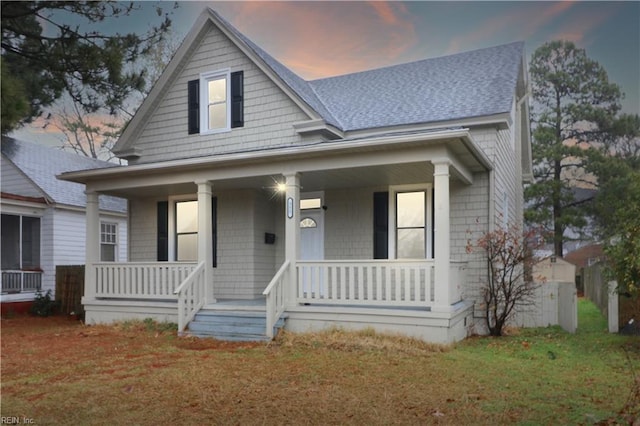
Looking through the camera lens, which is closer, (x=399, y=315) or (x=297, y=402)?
(x=297, y=402)

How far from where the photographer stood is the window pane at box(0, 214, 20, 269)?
54.8 feet

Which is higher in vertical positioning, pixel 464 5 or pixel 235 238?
pixel 464 5

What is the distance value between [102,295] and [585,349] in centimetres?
973

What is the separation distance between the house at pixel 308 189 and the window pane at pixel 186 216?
3cm

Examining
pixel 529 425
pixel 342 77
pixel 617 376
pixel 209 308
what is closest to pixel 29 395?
pixel 209 308

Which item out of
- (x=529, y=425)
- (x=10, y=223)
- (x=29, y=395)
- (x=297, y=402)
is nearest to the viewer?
(x=529, y=425)

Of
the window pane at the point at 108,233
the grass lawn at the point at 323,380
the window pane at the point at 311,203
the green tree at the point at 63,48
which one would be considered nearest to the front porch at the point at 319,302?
the grass lawn at the point at 323,380

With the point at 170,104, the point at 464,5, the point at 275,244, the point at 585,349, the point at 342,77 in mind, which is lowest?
the point at 585,349

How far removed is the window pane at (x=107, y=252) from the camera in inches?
715

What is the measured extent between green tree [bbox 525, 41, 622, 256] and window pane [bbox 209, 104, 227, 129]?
15.4 metres

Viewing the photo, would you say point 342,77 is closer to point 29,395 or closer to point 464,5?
point 464,5

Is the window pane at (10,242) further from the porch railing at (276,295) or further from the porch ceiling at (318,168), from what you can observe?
the porch railing at (276,295)

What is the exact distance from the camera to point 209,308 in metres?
10.5

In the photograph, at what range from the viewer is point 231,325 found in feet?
32.3
